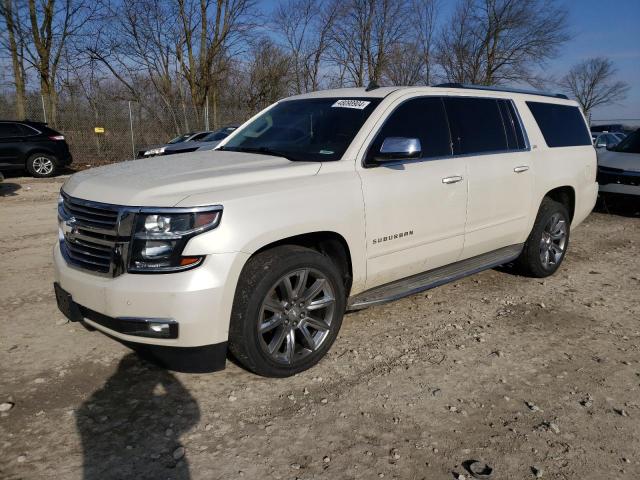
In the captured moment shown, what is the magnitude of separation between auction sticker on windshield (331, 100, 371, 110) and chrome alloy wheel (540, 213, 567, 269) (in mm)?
2559

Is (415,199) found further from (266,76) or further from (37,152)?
(266,76)

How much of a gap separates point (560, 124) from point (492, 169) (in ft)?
5.43

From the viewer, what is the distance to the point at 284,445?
8.91 feet

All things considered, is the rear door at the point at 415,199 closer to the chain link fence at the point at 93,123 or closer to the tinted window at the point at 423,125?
the tinted window at the point at 423,125

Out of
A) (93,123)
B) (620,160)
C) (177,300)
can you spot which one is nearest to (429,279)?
(177,300)

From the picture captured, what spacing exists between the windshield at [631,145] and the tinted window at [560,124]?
4.79 metres

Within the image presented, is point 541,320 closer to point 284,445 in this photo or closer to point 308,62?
point 284,445

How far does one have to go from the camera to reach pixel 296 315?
3342 mm

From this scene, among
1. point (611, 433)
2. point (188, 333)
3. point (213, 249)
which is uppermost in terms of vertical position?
point (213, 249)

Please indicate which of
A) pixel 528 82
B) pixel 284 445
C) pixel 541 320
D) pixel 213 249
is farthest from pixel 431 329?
pixel 528 82

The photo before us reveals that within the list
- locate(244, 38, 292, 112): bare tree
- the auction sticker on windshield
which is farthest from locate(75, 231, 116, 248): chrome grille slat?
locate(244, 38, 292, 112): bare tree

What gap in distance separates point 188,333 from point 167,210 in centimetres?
68

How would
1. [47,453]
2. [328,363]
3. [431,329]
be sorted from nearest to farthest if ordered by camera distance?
[47,453], [328,363], [431,329]

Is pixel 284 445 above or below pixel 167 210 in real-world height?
below
